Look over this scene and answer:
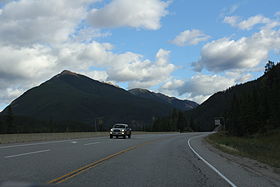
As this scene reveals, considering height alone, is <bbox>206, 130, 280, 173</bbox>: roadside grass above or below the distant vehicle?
below

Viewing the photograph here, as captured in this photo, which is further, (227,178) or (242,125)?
(242,125)

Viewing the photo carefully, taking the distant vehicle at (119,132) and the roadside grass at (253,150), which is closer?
the roadside grass at (253,150)

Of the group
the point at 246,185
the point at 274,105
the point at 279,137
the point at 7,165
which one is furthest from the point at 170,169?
the point at 274,105

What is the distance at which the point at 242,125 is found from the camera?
96.4 m

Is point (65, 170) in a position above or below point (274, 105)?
below

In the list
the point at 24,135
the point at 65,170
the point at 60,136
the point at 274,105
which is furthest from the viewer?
the point at 274,105

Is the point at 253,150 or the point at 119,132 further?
the point at 119,132

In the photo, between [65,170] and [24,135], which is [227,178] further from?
[24,135]

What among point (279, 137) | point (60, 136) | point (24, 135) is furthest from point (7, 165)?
point (279, 137)

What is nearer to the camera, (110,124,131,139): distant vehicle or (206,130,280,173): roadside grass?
(206,130,280,173): roadside grass

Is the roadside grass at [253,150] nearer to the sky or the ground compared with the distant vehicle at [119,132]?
nearer to the ground

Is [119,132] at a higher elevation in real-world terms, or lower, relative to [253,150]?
higher

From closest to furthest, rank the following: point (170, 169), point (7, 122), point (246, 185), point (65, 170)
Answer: point (246, 185)
point (65, 170)
point (170, 169)
point (7, 122)

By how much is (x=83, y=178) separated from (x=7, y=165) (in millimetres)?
4019
